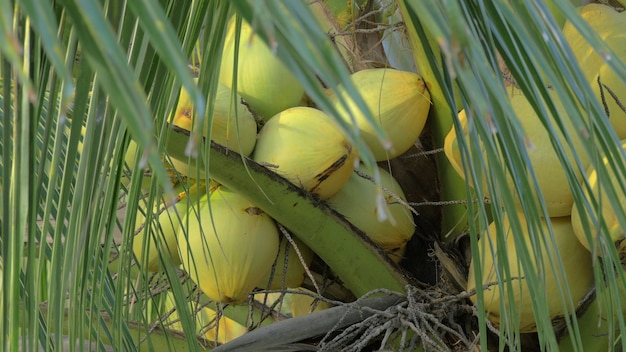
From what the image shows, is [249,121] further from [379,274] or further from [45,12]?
[45,12]

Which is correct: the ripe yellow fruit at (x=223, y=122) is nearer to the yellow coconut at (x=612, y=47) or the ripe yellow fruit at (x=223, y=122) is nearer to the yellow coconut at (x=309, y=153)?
the yellow coconut at (x=309, y=153)

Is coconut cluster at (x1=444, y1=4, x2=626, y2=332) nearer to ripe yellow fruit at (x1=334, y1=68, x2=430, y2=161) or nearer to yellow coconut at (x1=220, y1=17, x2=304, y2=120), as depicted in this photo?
ripe yellow fruit at (x1=334, y1=68, x2=430, y2=161)

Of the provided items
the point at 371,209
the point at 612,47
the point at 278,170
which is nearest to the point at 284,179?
the point at 278,170

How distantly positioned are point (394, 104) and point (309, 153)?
0.13 metres

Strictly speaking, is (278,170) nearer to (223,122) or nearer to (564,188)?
(223,122)

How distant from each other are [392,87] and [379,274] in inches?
8.5

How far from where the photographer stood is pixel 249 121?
0.89m

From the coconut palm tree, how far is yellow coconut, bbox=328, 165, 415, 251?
0.04 metres

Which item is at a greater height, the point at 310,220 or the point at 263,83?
the point at 263,83

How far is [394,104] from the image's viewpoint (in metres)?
0.93

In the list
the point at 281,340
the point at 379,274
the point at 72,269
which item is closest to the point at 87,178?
the point at 72,269

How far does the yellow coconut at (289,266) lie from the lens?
933 mm

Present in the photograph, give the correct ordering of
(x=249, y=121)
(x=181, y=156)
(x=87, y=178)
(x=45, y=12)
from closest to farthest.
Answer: (x=45, y=12), (x=87, y=178), (x=181, y=156), (x=249, y=121)

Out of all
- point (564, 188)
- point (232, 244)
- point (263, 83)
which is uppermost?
point (263, 83)
